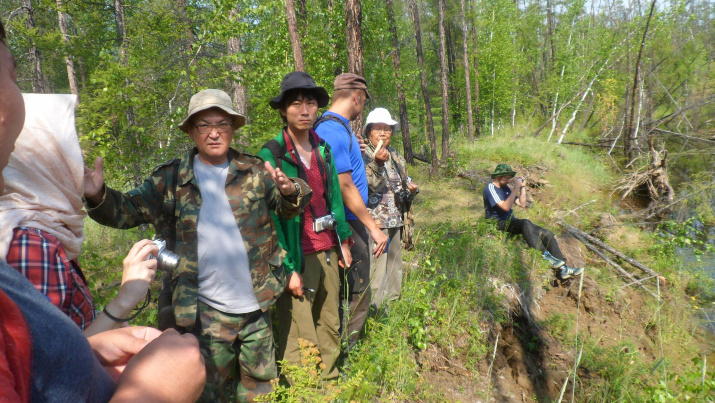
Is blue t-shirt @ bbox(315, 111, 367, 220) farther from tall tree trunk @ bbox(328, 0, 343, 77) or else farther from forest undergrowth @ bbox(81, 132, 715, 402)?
tall tree trunk @ bbox(328, 0, 343, 77)

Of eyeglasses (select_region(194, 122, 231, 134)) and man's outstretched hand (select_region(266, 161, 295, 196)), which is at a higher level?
eyeglasses (select_region(194, 122, 231, 134))

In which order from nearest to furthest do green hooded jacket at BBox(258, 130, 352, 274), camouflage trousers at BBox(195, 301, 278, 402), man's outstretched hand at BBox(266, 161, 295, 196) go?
1. man's outstretched hand at BBox(266, 161, 295, 196)
2. camouflage trousers at BBox(195, 301, 278, 402)
3. green hooded jacket at BBox(258, 130, 352, 274)

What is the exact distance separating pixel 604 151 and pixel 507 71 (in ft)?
23.9

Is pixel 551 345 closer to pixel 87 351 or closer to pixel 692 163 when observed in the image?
pixel 87 351

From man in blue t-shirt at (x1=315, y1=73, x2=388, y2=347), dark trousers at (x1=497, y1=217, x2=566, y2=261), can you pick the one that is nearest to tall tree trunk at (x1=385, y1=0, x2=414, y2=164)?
dark trousers at (x1=497, y1=217, x2=566, y2=261)

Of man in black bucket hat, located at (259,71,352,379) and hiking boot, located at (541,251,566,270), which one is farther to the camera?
hiking boot, located at (541,251,566,270)

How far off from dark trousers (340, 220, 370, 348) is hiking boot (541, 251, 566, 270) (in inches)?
147

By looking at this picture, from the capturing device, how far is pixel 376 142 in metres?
3.98

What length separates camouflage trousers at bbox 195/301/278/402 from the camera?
225cm

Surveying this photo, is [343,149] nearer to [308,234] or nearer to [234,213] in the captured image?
[308,234]

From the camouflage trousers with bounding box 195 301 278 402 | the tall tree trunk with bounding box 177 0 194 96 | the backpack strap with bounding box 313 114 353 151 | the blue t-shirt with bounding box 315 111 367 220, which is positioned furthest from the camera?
the tall tree trunk with bounding box 177 0 194 96

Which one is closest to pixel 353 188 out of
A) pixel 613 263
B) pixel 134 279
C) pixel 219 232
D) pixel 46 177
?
pixel 219 232

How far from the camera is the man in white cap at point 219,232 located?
2.20 metres

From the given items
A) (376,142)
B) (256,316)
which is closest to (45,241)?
(256,316)
